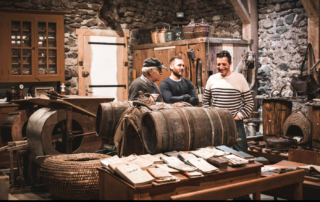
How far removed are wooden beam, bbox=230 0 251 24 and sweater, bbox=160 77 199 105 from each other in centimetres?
299

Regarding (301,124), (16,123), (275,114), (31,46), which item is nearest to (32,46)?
(31,46)

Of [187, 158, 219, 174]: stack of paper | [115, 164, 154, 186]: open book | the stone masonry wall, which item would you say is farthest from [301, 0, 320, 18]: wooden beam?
[115, 164, 154, 186]: open book

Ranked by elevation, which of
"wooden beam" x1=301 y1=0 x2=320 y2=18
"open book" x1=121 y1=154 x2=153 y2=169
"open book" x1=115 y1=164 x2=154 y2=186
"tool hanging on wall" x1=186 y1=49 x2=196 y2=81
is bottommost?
"open book" x1=115 y1=164 x2=154 y2=186

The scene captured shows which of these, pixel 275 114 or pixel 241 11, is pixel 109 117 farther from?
pixel 241 11

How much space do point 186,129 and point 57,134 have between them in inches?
109

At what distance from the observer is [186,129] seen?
Result: 3268 mm

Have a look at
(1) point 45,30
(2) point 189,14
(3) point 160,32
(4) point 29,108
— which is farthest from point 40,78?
(2) point 189,14

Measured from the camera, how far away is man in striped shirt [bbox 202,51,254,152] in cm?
452

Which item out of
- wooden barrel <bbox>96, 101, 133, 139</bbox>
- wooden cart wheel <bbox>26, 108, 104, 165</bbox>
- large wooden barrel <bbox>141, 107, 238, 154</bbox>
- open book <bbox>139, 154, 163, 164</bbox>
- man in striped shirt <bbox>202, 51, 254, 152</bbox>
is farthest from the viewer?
wooden cart wheel <bbox>26, 108, 104, 165</bbox>

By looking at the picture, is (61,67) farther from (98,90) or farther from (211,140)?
(211,140)

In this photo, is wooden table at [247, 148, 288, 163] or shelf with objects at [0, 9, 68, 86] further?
shelf with objects at [0, 9, 68, 86]

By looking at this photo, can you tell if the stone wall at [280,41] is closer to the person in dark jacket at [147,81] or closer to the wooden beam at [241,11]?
the wooden beam at [241,11]

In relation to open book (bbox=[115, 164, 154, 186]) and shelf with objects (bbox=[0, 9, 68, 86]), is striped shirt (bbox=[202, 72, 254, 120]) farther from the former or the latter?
shelf with objects (bbox=[0, 9, 68, 86])

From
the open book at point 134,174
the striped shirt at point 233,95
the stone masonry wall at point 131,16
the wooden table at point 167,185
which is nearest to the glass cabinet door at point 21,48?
the stone masonry wall at point 131,16
